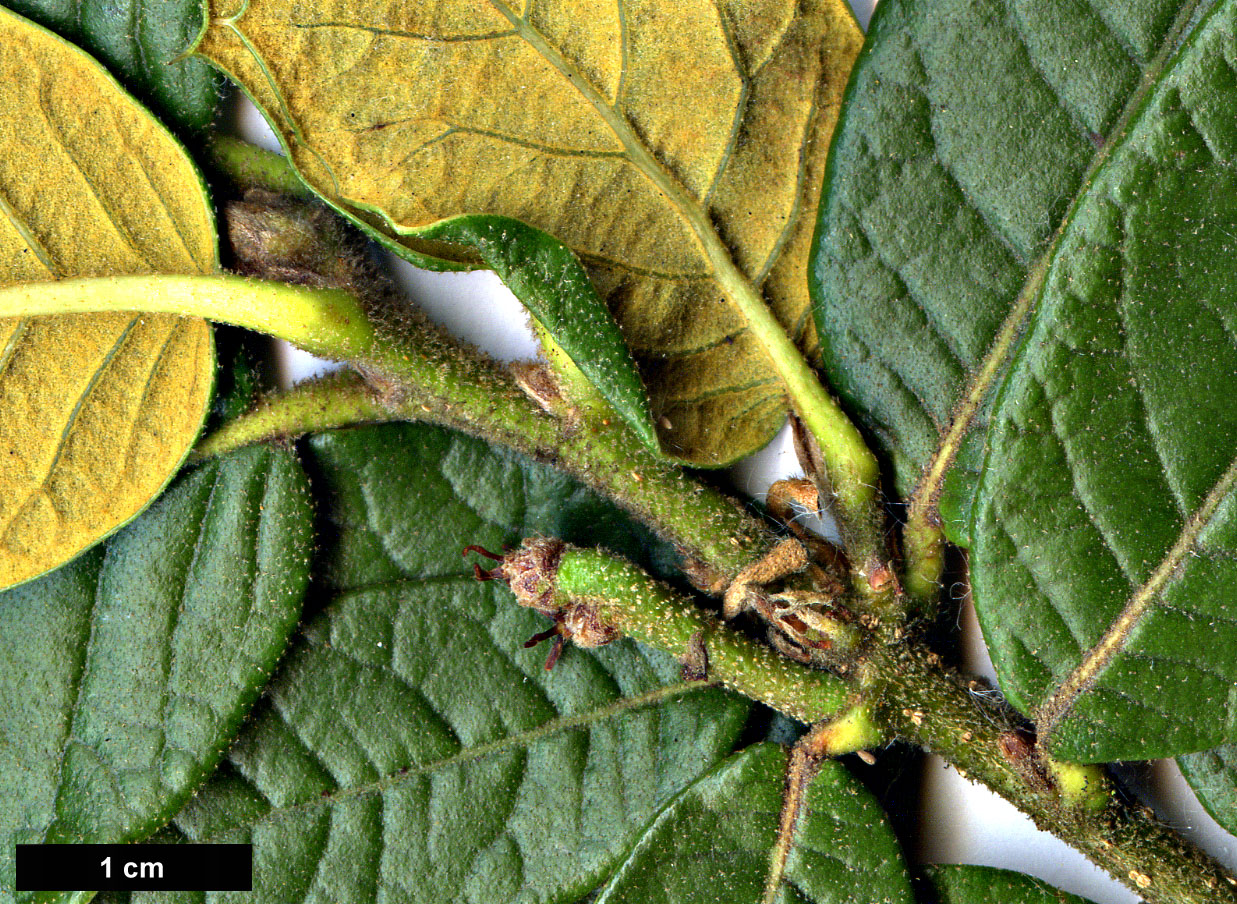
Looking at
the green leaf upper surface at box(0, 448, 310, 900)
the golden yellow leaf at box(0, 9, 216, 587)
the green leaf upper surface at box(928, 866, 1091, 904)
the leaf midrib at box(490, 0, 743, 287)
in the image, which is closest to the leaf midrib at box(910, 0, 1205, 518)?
the leaf midrib at box(490, 0, 743, 287)

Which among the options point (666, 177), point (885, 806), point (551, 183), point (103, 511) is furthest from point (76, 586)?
point (885, 806)

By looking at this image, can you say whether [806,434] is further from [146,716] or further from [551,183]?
[146,716]

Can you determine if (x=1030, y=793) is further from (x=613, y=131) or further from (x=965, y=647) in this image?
(x=613, y=131)

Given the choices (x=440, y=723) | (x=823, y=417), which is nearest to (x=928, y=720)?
(x=823, y=417)

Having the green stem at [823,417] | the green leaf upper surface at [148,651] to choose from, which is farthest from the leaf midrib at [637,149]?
the green leaf upper surface at [148,651]

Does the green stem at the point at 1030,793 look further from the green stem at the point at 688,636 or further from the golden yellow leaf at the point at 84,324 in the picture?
the golden yellow leaf at the point at 84,324

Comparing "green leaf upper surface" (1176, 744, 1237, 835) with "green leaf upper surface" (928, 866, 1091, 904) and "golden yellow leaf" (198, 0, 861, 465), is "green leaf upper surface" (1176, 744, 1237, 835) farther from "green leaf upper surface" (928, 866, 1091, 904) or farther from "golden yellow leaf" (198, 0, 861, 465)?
"golden yellow leaf" (198, 0, 861, 465)
